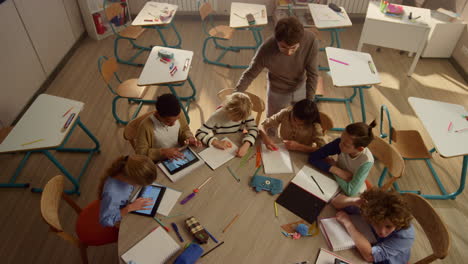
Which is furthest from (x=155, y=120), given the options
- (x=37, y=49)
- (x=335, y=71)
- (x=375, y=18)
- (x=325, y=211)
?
(x=375, y=18)

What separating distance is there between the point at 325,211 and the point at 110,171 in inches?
51.2

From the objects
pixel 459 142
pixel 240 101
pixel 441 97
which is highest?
pixel 240 101

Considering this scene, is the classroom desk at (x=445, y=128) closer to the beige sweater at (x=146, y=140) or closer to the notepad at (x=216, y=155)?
the notepad at (x=216, y=155)

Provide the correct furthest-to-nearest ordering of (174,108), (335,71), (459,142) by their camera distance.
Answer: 1. (335,71)
2. (459,142)
3. (174,108)

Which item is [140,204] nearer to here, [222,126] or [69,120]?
[222,126]

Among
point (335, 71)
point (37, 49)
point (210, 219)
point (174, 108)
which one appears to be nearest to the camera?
point (210, 219)

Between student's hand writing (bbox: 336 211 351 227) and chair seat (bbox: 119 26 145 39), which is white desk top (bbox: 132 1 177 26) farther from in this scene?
student's hand writing (bbox: 336 211 351 227)

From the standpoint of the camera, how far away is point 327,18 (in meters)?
4.21

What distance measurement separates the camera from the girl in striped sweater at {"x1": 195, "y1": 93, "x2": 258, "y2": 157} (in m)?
2.22

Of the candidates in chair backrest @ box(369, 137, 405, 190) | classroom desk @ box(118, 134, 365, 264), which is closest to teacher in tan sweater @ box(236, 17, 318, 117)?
chair backrest @ box(369, 137, 405, 190)

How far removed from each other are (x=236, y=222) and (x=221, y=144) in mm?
602

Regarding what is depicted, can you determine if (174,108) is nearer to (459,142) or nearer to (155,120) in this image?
(155,120)

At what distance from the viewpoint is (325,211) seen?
187cm

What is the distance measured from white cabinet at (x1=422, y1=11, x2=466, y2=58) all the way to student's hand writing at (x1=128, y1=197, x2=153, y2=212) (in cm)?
452
